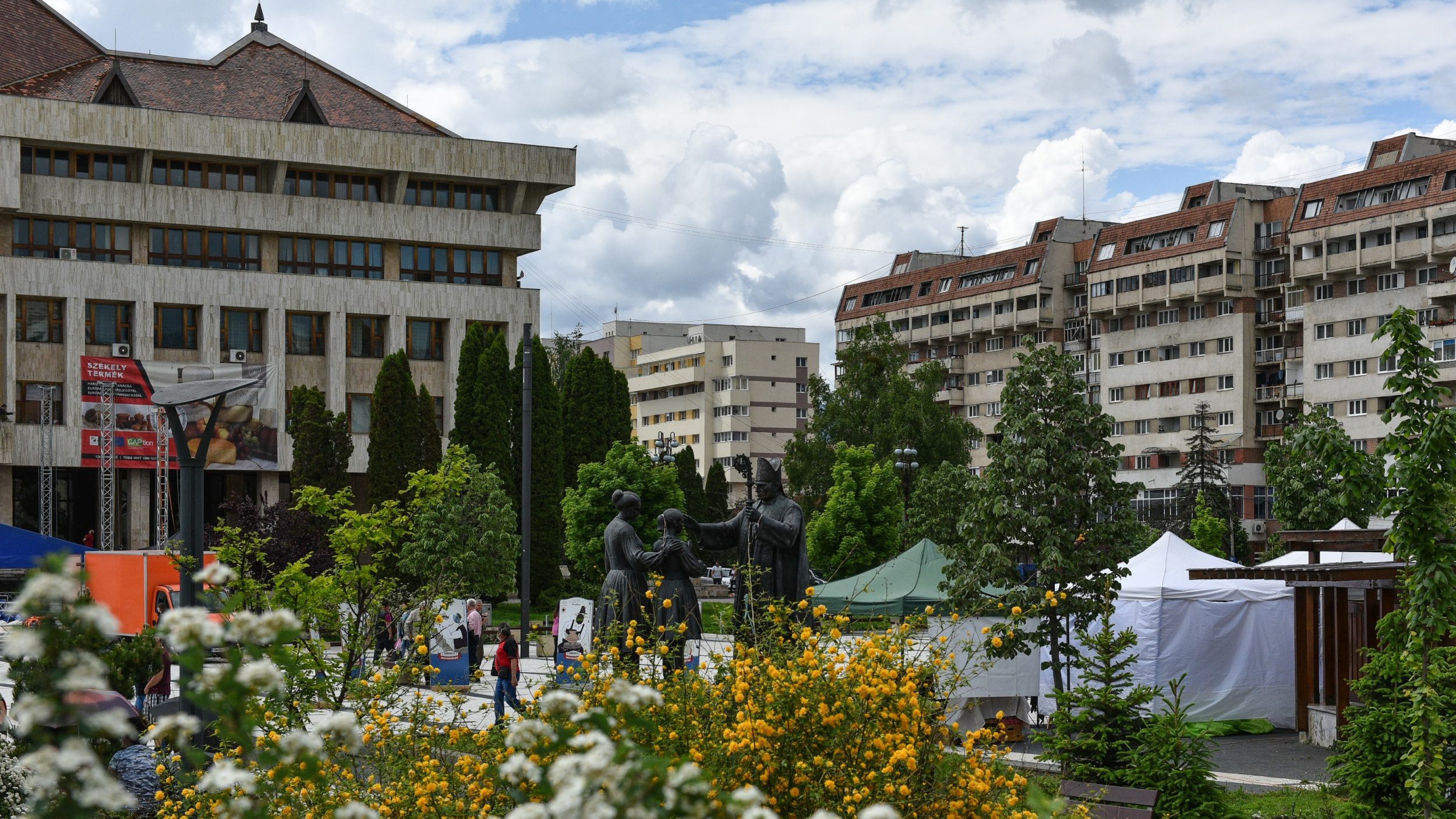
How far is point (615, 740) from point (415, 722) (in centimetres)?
671

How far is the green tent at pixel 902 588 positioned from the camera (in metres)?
20.4

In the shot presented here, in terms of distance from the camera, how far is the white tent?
70.1 ft

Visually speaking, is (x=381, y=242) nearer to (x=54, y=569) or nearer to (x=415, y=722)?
(x=415, y=722)

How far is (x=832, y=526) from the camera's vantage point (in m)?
52.8

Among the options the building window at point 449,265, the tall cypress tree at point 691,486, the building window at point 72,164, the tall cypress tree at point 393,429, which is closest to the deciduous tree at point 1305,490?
the tall cypress tree at point 691,486

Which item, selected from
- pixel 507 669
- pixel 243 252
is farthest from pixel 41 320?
pixel 507 669

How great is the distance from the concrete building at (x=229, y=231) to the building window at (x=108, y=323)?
0.06 metres

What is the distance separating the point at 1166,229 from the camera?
275 feet

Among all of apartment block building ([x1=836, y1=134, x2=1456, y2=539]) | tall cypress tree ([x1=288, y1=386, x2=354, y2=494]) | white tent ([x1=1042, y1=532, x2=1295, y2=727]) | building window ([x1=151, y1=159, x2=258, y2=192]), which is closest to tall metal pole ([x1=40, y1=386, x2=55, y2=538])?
tall cypress tree ([x1=288, y1=386, x2=354, y2=494])

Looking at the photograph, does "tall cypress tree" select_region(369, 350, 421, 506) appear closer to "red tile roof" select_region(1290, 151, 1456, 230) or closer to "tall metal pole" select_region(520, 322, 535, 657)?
"tall metal pole" select_region(520, 322, 535, 657)

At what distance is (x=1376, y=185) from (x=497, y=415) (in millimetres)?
43551

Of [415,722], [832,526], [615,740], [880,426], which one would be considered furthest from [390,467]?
[615,740]

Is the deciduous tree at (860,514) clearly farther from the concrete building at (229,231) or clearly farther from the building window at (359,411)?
the building window at (359,411)

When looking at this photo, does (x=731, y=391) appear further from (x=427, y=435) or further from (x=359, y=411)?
(x=427, y=435)
